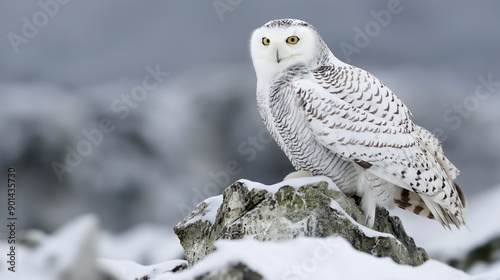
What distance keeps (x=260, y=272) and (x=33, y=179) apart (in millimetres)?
8585

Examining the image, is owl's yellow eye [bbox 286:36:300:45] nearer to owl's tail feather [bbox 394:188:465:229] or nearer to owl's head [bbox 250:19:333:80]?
owl's head [bbox 250:19:333:80]

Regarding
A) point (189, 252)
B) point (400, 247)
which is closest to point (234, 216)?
point (189, 252)

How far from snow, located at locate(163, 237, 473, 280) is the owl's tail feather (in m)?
1.12

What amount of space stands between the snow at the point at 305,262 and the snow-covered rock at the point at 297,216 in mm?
580

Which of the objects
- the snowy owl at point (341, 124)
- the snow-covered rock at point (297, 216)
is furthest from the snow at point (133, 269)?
the snowy owl at point (341, 124)

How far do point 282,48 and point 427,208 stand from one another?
1.50m

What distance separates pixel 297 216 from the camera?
3.81m

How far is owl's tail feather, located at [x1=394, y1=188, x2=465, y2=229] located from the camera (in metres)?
4.34

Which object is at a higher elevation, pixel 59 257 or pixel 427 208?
pixel 59 257

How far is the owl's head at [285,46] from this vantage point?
4184 millimetres

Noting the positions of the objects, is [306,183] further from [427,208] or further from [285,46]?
[427,208]

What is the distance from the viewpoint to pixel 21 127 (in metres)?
11.5

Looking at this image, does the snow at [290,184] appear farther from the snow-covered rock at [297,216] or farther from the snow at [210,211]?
the snow at [210,211]

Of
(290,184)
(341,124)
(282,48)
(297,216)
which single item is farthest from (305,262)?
(282,48)
